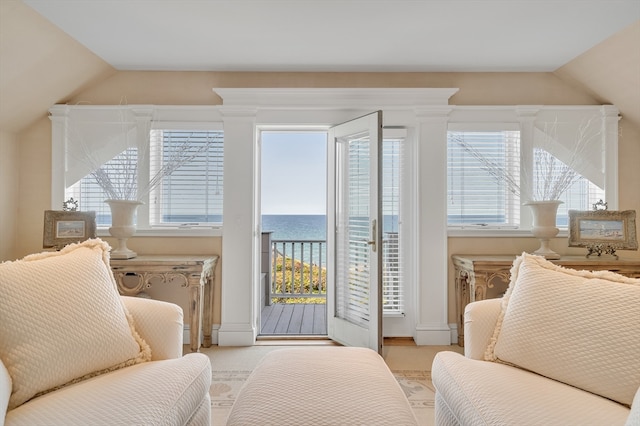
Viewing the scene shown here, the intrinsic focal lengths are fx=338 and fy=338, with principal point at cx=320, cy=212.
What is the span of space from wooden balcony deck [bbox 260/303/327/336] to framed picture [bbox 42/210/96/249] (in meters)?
1.90

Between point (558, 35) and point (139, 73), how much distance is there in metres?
3.60

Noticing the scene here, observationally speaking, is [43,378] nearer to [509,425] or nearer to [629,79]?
[509,425]

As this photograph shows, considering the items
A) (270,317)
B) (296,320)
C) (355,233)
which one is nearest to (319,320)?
(296,320)

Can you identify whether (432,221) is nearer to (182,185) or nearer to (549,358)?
(549,358)

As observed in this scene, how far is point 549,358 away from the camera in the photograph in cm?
135

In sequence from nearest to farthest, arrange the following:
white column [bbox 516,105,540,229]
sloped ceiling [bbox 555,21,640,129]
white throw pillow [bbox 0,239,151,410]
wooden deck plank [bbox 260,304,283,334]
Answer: white throw pillow [bbox 0,239,151,410], sloped ceiling [bbox 555,21,640,129], white column [bbox 516,105,540,229], wooden deck plank [bbox 260,304,283,334]

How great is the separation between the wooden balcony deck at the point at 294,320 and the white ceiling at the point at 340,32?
263cm

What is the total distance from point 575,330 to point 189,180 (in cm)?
306

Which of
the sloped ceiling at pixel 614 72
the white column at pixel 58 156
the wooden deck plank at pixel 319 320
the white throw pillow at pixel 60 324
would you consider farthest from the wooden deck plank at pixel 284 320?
the sloped ceiling at pixel 614 72

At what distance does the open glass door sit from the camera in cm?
277

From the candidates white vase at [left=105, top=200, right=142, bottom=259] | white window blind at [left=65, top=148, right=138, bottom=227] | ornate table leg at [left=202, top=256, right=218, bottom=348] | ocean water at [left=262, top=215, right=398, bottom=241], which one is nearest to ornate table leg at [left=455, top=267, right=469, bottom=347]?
ornate table leg at [left=202, top=256, right=218, bottom=348]

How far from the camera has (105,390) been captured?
124cm

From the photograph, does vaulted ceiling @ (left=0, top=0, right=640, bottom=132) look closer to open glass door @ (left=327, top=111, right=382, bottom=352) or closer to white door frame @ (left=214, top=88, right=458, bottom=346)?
white door frame @ (left=214, top=88, right=458, bottom=346)

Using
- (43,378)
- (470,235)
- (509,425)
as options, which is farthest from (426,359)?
(43,378)
